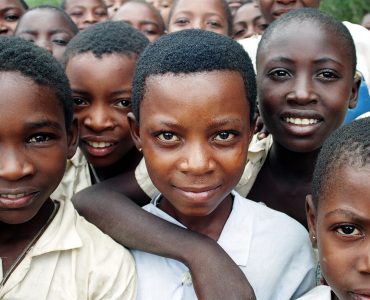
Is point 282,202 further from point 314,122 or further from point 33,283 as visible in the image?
point 33,283

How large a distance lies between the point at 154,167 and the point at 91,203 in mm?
417

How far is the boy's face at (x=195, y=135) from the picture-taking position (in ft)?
5.88

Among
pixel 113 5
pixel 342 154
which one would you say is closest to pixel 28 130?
pixel 342 154

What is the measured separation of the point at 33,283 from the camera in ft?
5.84

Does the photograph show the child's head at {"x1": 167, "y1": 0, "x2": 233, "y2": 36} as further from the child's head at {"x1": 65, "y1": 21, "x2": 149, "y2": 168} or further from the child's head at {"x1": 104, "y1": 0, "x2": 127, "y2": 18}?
the child's head at {"x1": 65, "y1": 21, "x2": 149, "y2": 168}

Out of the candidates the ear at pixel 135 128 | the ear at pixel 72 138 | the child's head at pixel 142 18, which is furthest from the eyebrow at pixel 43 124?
the child's head at pixel 142 18

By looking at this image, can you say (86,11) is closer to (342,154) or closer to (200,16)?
(200,16)

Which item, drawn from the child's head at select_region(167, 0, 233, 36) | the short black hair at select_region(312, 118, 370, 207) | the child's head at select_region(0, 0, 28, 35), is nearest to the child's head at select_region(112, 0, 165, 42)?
the child's head at select_region(167, 0, 233, 36)

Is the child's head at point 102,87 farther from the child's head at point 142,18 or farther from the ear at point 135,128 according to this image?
the child's head at point 142,18

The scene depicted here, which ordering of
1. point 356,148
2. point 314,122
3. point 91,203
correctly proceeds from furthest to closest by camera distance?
point 314,122 < point 91,203 < point 356,148

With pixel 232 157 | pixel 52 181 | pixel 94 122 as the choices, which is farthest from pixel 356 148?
pixel 94 122

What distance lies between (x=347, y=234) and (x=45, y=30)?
9.03 feet

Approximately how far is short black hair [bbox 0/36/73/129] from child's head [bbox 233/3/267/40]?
10.1ft

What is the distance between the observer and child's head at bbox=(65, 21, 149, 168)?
2.30 metres
